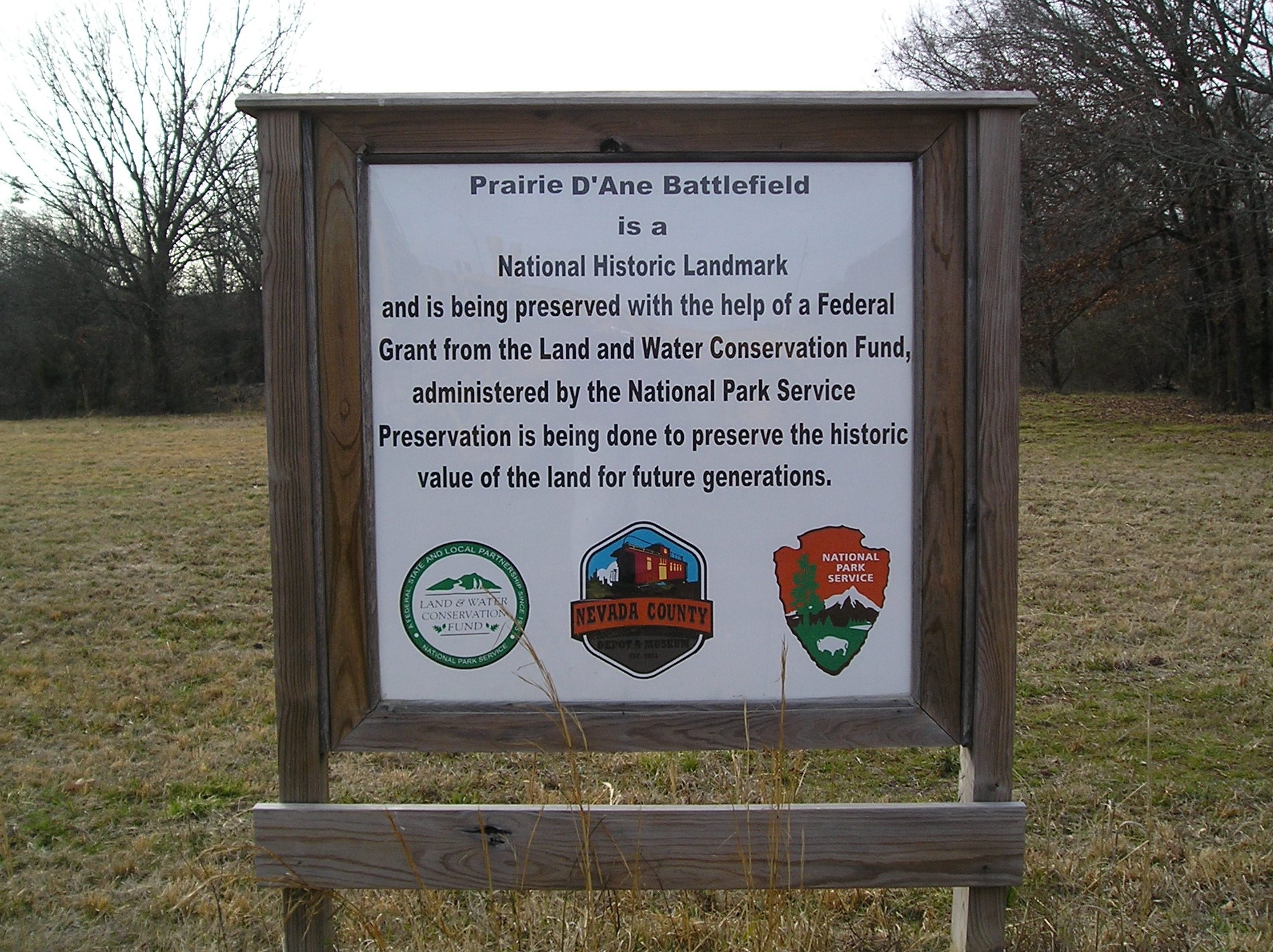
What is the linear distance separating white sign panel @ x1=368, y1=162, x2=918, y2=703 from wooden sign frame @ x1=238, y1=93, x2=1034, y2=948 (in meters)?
0.05

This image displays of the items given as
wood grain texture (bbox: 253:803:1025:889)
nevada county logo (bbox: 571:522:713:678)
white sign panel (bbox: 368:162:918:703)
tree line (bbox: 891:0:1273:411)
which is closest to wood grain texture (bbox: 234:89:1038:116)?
white sign panel (bbox: 368:162:918:703)

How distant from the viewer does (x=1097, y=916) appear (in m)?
2.78

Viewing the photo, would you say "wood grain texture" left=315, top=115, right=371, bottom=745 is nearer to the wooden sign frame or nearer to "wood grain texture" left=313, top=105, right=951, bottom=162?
the wooden sign frame

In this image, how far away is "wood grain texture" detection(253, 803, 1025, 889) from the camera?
8.30ft

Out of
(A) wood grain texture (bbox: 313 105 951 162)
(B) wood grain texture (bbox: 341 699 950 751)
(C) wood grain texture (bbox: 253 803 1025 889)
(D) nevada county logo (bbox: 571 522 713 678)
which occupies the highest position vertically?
(A) wood grain texture (bbox: 313 105 951 162)

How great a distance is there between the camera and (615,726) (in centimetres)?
257

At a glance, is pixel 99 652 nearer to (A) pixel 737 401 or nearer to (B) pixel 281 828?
(B) pixel 281 828

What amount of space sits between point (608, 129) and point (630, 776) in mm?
2591

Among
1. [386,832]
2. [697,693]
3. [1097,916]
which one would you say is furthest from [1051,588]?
[386,832]

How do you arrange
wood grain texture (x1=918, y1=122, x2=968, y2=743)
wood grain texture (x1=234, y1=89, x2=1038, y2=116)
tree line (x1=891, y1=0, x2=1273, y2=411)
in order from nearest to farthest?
1. wood grain texture (x1=234, y1=89, x2=1038, y2=116)
2. wood grain texture (x1=918, y1=122, x2=968, y2=743)
3. tree line (x1=891, y1=0, x2=1273, y2=411)

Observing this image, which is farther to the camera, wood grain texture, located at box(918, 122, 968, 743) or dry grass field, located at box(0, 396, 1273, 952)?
dry grass field, located at box(0, 396, 1273, 952)

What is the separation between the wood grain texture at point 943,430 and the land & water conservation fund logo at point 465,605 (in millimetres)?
1023

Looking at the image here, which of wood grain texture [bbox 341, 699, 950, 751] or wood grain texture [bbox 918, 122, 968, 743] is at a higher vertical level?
wood grain texture [bbox 918, 122, 968, 743]

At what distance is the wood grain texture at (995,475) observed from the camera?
2.53 meters
